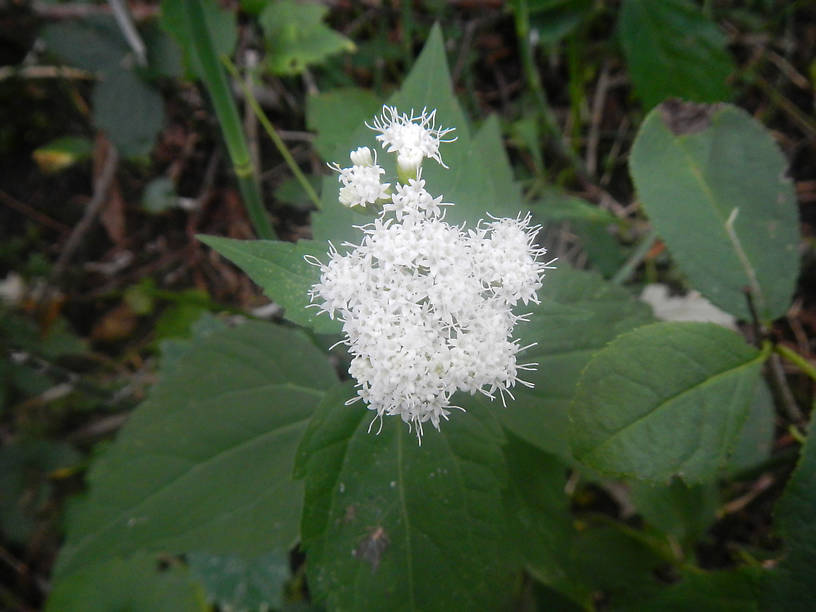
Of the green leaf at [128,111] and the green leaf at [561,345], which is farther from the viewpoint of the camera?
the green leaf at [128,111]

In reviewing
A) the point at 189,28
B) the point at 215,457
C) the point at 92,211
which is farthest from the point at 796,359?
the point at 92,211

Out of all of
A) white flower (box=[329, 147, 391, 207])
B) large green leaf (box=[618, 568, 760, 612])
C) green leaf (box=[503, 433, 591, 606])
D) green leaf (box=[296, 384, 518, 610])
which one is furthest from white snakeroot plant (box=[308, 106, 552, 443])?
large green leaf (box=[618, 568, 760, 612])

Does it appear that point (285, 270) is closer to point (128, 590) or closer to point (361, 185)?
point (361, 185)

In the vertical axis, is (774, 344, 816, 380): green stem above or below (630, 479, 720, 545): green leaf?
above

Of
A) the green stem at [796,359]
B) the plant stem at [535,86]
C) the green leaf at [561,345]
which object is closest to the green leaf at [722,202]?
the green stem at [796,359]

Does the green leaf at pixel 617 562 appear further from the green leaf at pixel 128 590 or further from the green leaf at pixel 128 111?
the green leaf at pixel 128 111

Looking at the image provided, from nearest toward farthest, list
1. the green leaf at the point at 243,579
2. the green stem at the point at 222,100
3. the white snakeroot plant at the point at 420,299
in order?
the white snakeroot plant at the point at 420,299 → the green stem at the point at 222,100 → the green leaf at the point at 243,579

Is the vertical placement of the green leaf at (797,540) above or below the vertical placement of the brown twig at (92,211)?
below

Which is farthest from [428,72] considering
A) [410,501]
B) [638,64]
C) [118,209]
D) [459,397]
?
[118,209]

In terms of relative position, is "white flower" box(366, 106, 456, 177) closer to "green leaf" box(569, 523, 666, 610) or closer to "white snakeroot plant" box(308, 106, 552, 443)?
"white snakeroot plant" box(308, 106, 552, 443)
